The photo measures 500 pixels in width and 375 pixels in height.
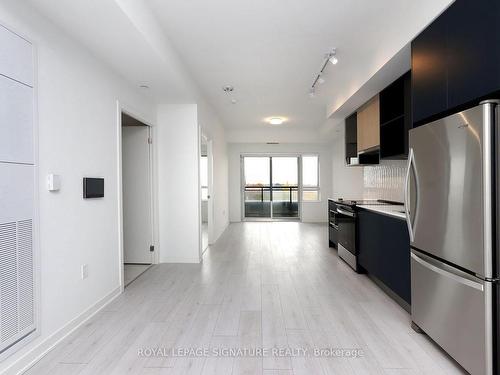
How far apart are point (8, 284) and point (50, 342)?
2.08 ft

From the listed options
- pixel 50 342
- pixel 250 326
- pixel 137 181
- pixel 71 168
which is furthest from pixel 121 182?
pixel 250 326

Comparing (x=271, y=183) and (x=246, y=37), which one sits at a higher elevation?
(x=246, y=37)

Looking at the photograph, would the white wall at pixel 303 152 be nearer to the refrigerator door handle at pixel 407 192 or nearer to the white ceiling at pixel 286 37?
the white ceiling at pixel 286 37

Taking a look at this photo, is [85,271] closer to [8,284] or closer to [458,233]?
[8,284]

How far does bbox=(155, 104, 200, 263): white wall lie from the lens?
416 cm

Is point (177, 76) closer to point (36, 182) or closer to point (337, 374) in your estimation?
point (36, 182)

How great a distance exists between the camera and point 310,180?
8625 mm

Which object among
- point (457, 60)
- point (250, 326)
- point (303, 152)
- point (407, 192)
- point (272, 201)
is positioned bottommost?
point (250, 326)

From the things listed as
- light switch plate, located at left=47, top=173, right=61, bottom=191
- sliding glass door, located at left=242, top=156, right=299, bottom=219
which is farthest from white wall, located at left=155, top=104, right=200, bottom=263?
sliding glass door, located at left=242, top=156, right=299, bottom=219

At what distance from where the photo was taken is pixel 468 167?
1.57m

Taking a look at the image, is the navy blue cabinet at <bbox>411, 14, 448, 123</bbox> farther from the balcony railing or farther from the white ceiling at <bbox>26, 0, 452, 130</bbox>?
the balcony railing

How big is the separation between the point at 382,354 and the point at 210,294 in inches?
68.1

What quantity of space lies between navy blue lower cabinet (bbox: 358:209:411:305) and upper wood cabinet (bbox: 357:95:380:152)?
107 centimetres

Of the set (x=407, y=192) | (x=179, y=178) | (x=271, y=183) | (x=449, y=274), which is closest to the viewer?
(x=449, y=274)
